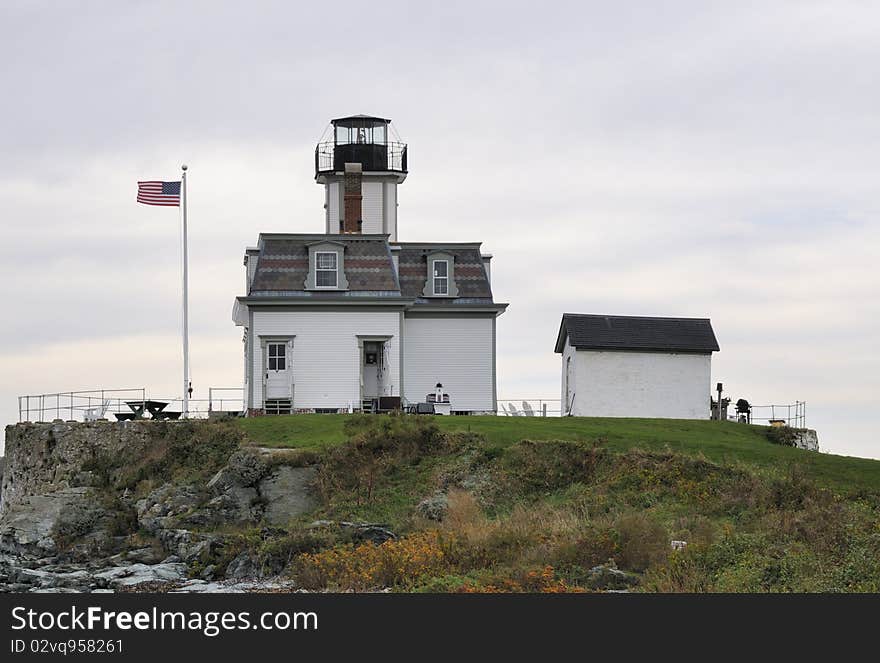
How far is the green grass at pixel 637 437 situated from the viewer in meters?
33.1

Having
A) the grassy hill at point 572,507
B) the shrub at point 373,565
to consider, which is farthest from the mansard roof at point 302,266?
the shrub at point 373,565

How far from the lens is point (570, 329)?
44219 millimetres

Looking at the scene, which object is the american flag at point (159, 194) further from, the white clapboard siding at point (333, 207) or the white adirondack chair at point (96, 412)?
the white clapboard siding at point (333, 207)

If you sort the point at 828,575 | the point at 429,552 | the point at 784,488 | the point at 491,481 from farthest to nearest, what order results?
the point at 491,481 → the point at 784,488 → the point at 429,552 → the point at 828,575

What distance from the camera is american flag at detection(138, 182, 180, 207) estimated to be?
4319cm

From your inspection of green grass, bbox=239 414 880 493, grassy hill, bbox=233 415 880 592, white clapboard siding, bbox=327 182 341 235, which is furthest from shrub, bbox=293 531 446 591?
white clapboard siding, bbox=327 182 341 235

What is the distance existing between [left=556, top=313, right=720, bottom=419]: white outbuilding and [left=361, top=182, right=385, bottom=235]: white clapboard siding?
34.1 feet

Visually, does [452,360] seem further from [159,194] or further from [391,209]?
[159,194]

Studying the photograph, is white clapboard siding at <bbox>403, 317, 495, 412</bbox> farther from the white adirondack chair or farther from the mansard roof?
the white adirondack chair

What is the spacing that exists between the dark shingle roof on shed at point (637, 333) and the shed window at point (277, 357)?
27.9 feet

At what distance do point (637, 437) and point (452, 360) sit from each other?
11381mm
